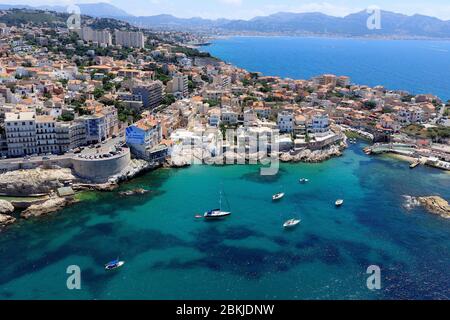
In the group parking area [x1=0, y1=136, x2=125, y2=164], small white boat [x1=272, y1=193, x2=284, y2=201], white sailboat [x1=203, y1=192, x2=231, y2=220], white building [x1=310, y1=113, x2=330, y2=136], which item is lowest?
white sailboat [x1=203, y1=192, x2=231, y2=220]

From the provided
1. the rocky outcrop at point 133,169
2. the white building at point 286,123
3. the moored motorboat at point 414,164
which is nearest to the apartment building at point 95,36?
the white building at point 286,123

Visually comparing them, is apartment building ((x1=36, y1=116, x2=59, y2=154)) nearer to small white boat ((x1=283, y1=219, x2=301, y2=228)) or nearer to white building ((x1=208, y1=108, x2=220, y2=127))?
white building ((x1=208, y1=108, x2=220, y2=127))

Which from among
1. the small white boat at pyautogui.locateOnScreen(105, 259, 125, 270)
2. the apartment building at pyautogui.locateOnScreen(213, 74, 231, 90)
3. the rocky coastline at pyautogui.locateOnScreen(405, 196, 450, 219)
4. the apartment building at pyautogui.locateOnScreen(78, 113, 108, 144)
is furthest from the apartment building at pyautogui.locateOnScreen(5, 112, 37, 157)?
the apartment building at pyautogui.locateOnScreen(213, 74, 231, 90)

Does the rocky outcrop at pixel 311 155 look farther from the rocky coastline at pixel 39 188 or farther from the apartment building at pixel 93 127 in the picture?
the apartment building at pixel 93 127

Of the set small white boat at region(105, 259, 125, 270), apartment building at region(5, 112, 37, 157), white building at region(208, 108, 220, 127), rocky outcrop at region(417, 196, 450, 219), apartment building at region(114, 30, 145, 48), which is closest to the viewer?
small white boat at region(105, 259, 125, 270)

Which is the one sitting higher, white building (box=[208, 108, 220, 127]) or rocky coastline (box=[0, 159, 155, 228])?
white building (box=[208, 108, 220, 127])

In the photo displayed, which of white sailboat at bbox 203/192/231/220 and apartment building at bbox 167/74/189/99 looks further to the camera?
apartment building at bbox 167/74/189/99
